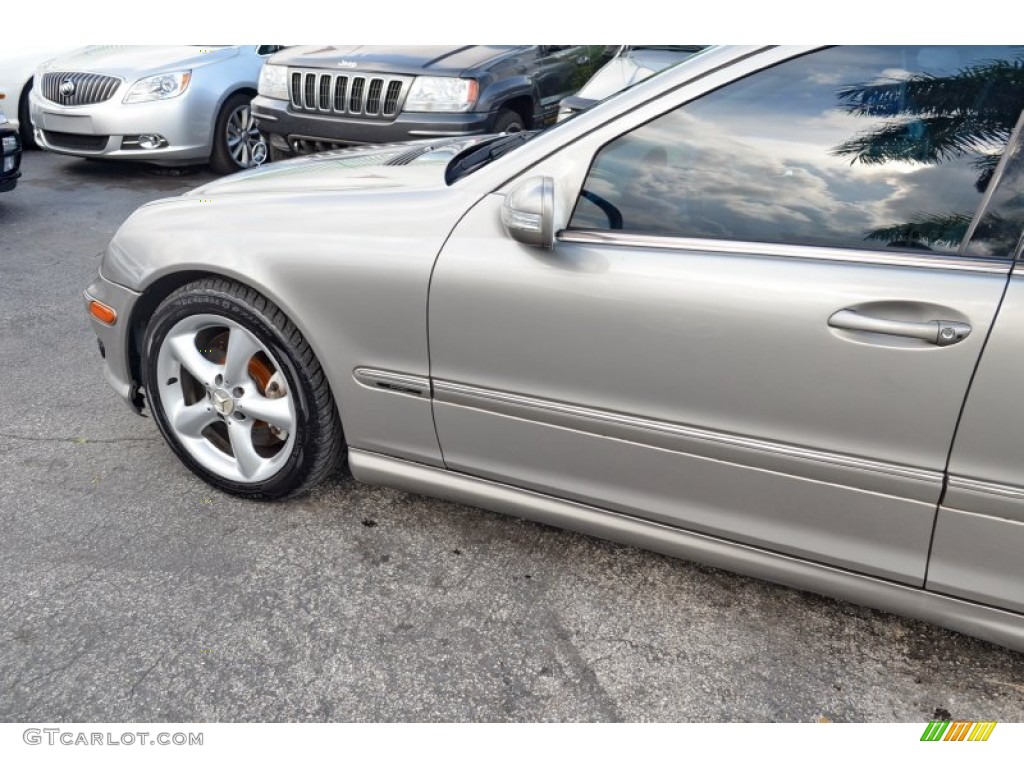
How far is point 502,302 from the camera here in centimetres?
221

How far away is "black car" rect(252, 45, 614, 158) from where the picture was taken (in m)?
5.73

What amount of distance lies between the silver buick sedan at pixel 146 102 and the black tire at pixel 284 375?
195 inches

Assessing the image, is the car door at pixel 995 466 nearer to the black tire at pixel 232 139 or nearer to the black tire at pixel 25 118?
the black tire at pixel 232 139

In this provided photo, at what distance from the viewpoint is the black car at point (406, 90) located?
5734 mm

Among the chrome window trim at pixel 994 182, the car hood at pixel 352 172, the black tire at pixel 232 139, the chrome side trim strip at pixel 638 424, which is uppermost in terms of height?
the chrome window trim at pixel 994 182

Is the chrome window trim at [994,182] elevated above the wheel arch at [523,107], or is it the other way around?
the chrome window trim at [994,182]

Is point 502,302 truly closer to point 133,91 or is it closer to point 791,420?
point 791,420

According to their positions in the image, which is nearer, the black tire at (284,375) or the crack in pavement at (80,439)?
the black tire at (284,375)

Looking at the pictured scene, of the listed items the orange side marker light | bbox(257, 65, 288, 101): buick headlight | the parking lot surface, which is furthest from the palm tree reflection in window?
bbox(257, 65, 288, 101): buick headlight

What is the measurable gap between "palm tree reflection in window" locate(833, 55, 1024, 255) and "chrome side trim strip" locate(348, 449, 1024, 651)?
80 centimetres

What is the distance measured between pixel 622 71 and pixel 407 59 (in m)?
1.40

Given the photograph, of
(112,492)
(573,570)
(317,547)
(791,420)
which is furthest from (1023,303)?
(112,492)

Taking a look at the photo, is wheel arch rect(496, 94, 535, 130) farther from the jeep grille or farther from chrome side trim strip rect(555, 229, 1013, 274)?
chrome side trim strip rect(555, 229, 1013, 274)
